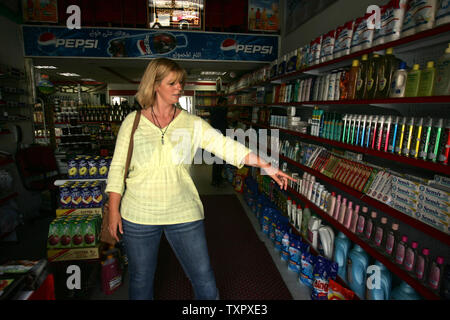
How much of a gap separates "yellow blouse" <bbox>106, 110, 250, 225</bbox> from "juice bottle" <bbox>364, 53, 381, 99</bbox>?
136 centimetres

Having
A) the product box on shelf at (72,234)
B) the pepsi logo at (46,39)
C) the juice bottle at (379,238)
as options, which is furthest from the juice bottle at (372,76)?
the pepsi logo at (46,39)

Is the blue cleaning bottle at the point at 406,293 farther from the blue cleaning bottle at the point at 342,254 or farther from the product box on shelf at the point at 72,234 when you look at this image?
the product box on shelf at the point at 72,234

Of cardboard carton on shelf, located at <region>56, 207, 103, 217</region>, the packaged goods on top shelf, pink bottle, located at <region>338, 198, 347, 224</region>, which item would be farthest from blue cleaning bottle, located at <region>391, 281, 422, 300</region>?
cardboard carton on shelf, located at <region>56, 207, 103, 217</region>

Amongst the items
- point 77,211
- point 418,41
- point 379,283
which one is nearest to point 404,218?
point 379,283

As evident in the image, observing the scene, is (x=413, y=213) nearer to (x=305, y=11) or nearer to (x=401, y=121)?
(x=401, y=121)

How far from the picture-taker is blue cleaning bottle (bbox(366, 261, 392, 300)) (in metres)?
2.15

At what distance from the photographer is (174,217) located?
5.04 feet

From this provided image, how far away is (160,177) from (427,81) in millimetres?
1744

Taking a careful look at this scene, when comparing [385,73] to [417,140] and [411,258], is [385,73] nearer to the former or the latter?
[417,140]

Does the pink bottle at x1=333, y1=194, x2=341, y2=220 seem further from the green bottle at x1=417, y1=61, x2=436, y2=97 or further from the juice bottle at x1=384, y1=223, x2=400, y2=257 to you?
the green bottle at x1=417, y1=61, x2=436, y2=97

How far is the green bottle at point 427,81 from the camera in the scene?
1.68m

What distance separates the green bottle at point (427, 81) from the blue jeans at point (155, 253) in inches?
64.1
